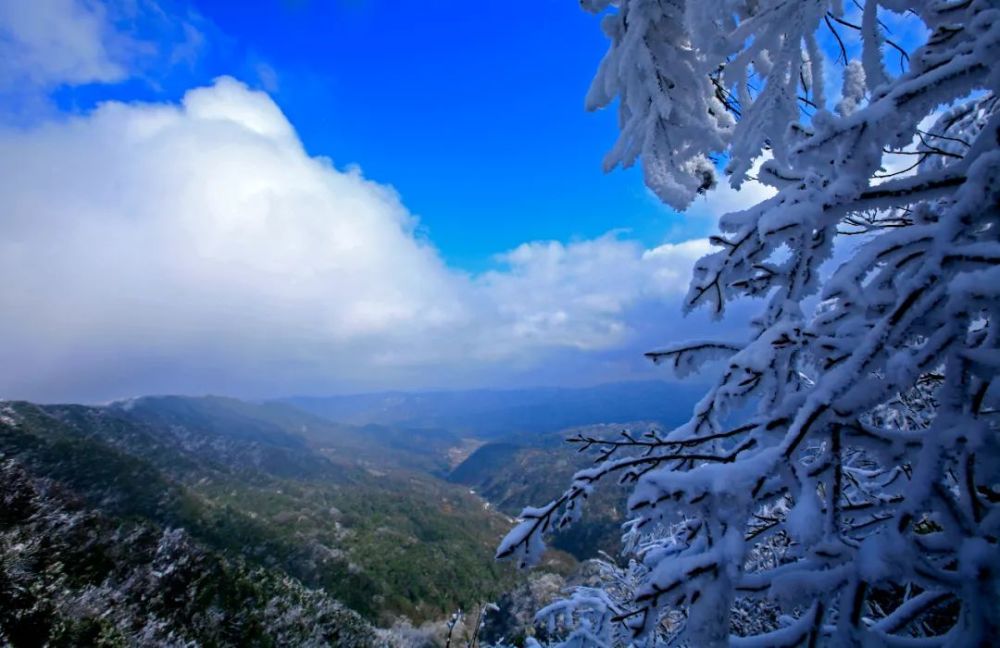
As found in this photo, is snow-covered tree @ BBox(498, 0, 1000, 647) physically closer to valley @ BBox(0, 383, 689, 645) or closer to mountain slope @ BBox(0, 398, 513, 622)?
valley @ BBox(0, 383, 689, 645)

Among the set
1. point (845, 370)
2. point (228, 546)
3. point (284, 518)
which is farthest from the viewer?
point (284, 518)

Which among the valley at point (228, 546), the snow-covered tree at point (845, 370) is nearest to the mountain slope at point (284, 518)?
the valley at point (228, 546)

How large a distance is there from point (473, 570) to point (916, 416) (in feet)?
430

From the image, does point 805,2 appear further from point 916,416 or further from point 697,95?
point 916,416

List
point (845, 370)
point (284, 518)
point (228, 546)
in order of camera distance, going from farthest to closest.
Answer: point (284, 518) < point (228, 546) < point (845, 370)

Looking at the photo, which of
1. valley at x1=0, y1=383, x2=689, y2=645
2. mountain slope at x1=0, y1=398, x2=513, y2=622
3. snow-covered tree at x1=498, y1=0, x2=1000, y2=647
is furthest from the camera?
mountain slope at x1=0, y1=398, x2=513, y2=622

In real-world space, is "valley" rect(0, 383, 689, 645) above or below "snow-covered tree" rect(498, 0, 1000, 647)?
below

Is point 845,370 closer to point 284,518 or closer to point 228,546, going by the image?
point 228,546

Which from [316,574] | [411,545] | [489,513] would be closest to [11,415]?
[316,574]

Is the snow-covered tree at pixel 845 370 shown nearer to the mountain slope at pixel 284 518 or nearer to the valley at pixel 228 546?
the valley at pixel 228 546

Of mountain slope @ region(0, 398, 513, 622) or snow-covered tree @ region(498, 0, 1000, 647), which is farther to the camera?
mountain slope @ region(0, 398, 513, 622)

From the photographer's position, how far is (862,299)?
172 centimetres

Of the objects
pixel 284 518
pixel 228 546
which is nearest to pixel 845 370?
pixel 228 546

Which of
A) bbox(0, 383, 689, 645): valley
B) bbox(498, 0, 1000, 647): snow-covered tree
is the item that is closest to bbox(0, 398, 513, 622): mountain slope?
bbox(0, 383, 689, 645): valley
